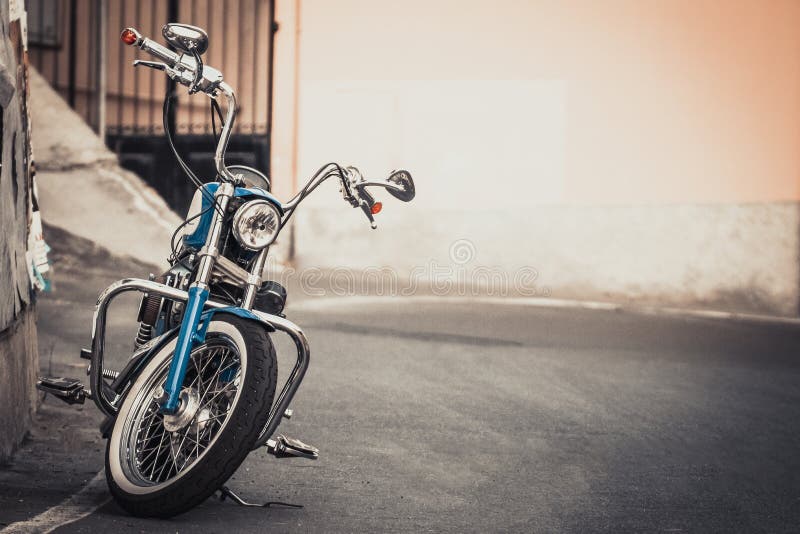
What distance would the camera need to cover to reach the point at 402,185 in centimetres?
433

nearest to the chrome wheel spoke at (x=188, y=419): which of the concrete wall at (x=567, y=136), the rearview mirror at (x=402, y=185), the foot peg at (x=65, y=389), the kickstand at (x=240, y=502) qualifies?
the kickstand at (x=240, y=502)

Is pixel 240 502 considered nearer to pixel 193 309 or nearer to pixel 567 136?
pixel 193 309

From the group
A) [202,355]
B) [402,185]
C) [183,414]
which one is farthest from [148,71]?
[183,414]

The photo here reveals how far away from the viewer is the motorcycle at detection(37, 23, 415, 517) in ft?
11.8

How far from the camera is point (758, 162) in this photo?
38.8 feet

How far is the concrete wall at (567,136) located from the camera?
11.8 meters

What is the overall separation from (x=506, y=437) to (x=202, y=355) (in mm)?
2260

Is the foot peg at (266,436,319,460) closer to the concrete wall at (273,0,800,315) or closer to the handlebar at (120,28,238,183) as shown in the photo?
the handlebar at (120,28,238,183)

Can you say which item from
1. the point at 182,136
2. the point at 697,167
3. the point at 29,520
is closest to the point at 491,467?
the point at 29,520

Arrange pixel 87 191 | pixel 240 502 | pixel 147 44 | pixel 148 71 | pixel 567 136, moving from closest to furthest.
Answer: pixel 147 44
pixel 240 502
pixel 87 191
pixel 567 136
pixel 148 71

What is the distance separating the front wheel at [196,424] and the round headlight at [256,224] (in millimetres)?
270

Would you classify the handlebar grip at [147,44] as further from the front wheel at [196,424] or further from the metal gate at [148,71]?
the metal gate at [148,71]

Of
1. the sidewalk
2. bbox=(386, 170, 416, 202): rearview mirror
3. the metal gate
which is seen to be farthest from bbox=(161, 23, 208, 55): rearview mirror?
the metal gate

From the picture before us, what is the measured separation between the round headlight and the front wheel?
0.89 feet
